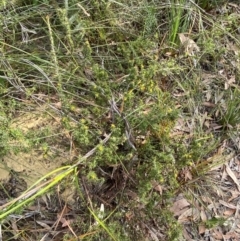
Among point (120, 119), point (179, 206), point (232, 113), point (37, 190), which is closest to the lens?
point (37, 190)

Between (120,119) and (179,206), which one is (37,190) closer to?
(120,119)

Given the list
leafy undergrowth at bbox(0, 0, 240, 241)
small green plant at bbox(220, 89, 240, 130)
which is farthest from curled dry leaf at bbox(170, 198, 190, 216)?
small green plant at bbox(220, 89, 240, 130)

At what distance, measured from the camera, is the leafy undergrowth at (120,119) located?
5.77ft

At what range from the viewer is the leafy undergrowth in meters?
1.76

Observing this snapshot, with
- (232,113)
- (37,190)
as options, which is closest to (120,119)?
(37,190)

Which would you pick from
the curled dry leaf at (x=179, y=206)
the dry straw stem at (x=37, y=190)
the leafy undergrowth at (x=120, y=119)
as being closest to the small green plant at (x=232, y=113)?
the leafy undergrowth at (x=120, y=119)

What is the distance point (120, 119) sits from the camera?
1791 millimetres

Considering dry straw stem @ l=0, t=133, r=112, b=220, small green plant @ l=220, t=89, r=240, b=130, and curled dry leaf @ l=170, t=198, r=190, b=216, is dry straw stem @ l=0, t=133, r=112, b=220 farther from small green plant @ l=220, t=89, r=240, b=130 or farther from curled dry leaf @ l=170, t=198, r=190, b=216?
small green plant @ l=220, t=89, r=240, b=130

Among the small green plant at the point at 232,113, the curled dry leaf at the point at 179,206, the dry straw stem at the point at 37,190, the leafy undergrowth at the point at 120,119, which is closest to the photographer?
the dry straw stem at the point at 37,190

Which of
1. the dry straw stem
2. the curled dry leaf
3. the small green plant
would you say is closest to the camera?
the dry straw stem

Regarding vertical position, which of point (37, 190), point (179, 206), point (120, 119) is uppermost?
point (120, 119)

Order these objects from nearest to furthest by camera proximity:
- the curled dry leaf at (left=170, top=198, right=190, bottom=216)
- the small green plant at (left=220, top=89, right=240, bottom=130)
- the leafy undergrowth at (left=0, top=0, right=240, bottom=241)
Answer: the leafy undergrowth at (left=0, top=0, right=240, bottom=241) < the curled dry leaf at (left=170, top=198, right=190, bottom=216) < the small green plant at (left=220, top=89, right=240, bottom=130)

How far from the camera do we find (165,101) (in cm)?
195

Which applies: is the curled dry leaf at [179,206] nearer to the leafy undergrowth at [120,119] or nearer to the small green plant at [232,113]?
the leafy undergrowth at [120,119]
